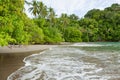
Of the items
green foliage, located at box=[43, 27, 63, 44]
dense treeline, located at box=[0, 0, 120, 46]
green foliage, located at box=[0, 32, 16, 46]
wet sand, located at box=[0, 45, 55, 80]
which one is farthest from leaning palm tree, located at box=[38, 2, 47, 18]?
green foliage, located at box=[0, 32, 16, 46]

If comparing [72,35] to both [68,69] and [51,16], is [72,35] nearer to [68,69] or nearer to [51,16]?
[51,16]

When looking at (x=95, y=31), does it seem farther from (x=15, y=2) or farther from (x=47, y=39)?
(x=15, y=2)

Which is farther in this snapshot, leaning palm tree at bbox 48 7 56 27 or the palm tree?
the palm tree

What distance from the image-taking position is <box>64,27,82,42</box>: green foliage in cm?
7994

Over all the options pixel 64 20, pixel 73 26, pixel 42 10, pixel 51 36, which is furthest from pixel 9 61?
pixel 73 26

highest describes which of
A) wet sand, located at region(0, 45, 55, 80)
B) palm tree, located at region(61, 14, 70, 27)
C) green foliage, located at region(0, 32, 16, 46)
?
palm tree, located at region(61, 14, 70, 27)

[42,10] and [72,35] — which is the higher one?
[42,10]

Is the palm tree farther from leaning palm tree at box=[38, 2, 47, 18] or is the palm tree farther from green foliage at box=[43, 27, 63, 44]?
green foliage at box=[43, 27, 63, 44]

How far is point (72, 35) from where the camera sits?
81188 millimetres

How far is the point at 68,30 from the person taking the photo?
3150 inches

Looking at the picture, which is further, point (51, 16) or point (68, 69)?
point (51, 16)

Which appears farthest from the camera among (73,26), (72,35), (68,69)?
(73,26)

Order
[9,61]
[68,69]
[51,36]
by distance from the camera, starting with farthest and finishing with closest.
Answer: [51,36] < [9,61] < [68,69]

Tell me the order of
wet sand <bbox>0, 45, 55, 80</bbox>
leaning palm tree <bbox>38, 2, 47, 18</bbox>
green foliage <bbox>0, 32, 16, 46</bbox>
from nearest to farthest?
green foliage <bbox>0, 32, 16, 46</bbox> < wet sand <bbox>0, 45, 55, 80</bbox> < leaning palm tree <bbox>38, 2, 47, 18</bbox>
